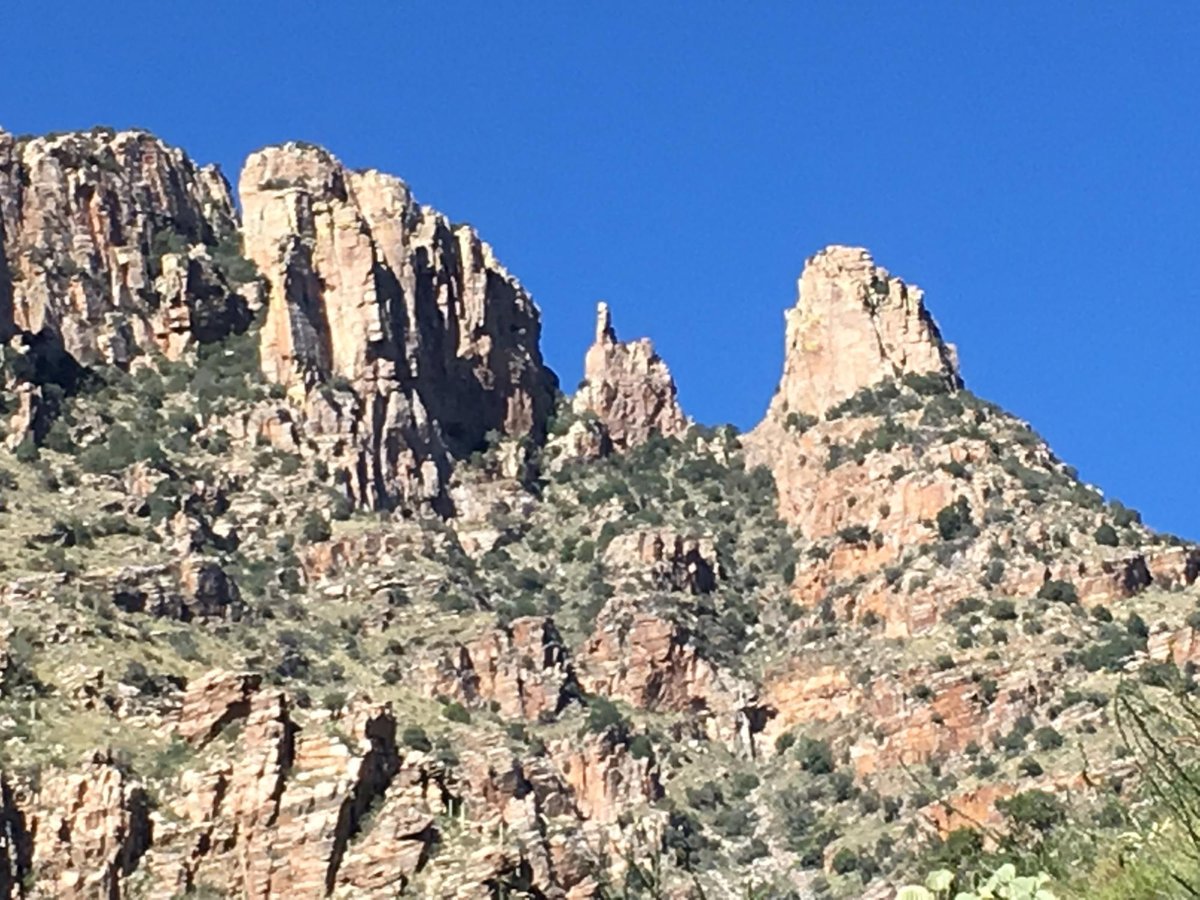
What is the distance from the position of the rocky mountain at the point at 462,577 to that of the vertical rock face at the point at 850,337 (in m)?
0.21

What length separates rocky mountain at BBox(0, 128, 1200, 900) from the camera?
67812 millimetres

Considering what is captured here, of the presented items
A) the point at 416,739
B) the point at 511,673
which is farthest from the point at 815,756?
the point at 416,739

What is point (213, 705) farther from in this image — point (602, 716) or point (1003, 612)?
point (1003, 612)

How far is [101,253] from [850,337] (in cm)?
3866

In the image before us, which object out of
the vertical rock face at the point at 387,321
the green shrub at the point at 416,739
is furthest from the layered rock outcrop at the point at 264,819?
the vertical rock face at the point at 387,321

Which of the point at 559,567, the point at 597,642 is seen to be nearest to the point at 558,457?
the point at 559,567

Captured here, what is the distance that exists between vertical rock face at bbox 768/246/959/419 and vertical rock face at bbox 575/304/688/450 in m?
7.05

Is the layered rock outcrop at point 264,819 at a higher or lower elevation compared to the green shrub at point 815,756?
lower

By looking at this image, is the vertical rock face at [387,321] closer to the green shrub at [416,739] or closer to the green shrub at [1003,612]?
the green shrub at [416,739]

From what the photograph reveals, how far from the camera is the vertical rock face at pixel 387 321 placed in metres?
110

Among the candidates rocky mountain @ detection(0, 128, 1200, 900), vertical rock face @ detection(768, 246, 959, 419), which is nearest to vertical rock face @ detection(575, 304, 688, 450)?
rocky mountain @ detection(0, 128, 1200, 900)

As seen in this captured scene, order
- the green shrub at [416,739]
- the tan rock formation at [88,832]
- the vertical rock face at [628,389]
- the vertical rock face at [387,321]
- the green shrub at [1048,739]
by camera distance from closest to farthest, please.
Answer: the tan rock formation at [88,832], the green shrub at [416,739], the green shrub at [1048,739], the vertical rock face at [387,321], the vertical rock face at [628,389]

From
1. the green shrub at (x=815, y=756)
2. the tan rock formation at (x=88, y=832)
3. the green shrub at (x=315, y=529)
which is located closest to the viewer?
the tan rock formation at (x=88, y=832)

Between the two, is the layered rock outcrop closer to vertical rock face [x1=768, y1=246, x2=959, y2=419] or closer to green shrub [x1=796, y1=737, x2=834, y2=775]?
green shrub [x1=796, y1=737, x2=834, y2=775]
